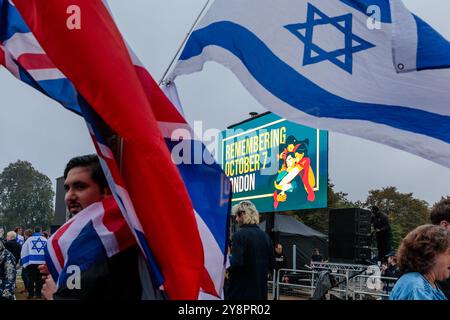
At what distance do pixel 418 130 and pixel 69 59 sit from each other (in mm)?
2138

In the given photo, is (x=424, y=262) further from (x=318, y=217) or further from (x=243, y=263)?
(x=318, y=217)

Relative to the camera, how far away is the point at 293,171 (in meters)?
13.8

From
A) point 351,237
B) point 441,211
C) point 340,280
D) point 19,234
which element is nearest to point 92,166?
point 441,211

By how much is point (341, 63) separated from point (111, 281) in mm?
2232

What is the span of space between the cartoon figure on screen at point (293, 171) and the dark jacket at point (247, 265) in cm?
766

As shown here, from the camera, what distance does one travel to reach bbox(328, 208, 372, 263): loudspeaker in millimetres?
11320

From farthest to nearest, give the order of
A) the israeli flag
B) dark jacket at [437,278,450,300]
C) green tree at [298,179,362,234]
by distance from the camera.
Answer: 1. green tree at [298,179,362,234]
2. dark jacket at [437,278,450,300]
3. the israeli flag

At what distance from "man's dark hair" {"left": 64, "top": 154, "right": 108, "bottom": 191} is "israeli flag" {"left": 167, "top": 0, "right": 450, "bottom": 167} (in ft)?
4.85

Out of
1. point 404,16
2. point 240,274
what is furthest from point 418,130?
point 240,274

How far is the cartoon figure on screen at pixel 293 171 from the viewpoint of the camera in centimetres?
1322

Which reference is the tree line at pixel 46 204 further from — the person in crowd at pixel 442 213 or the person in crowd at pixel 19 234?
the person in crowd at pixel 442 213

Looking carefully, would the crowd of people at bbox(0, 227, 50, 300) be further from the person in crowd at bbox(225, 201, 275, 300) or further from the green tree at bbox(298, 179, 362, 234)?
the green tree at bbox(298, 179, 362, 234)

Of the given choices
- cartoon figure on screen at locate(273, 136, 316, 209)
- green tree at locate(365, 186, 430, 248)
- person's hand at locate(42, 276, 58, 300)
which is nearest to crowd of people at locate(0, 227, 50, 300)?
person's hand at locate(42, 276, 58, 300)
